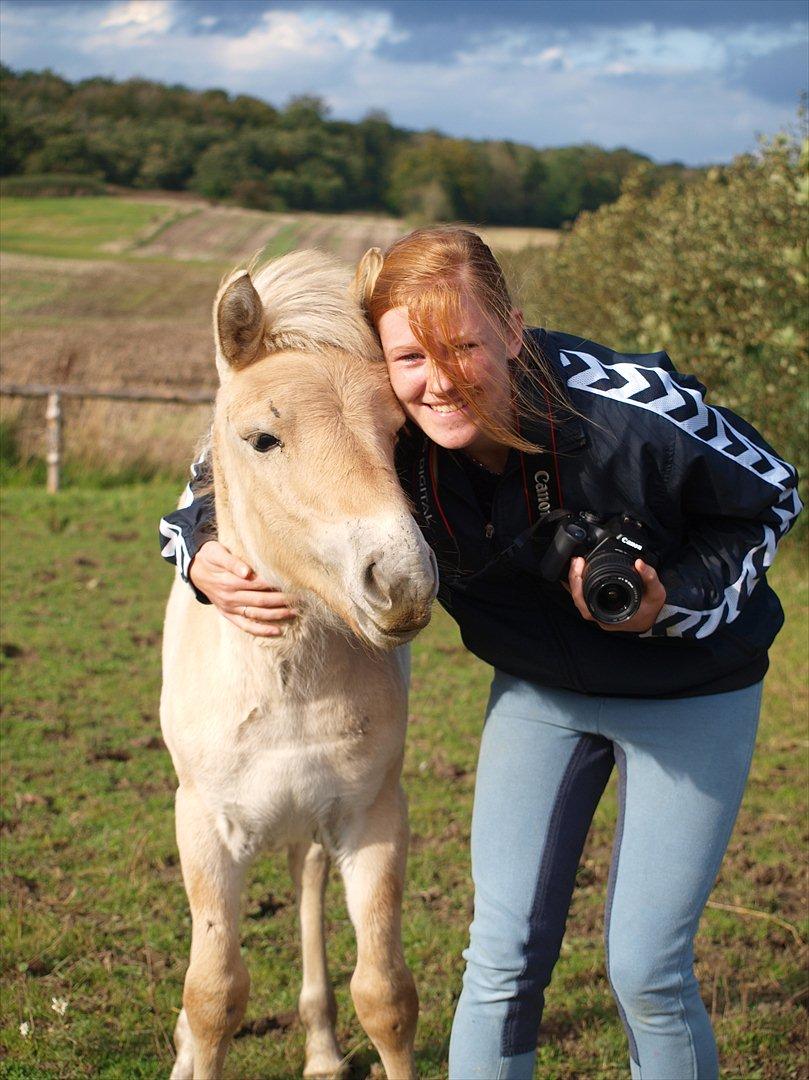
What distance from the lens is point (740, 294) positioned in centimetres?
868

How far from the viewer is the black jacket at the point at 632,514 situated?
2223 mm

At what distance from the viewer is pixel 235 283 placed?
2.21m

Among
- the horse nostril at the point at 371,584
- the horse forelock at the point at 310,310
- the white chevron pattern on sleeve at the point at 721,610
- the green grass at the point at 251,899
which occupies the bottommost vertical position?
the green grass at the point at 251,899

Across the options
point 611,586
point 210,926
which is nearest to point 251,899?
point 210,926

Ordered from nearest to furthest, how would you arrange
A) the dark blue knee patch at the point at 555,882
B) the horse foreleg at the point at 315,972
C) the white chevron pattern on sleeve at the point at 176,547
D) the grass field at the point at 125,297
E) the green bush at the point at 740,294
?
the dark blue knee patch at the point at 555,882
the white chevron pattern on sleeve at the point at 176,547
the horse foreleg at the point at 315,972
the green bush at the point at 740,294
the grass field at the point at 125,297

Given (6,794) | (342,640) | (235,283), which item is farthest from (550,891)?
(6,794)

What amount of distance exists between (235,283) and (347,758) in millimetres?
1194

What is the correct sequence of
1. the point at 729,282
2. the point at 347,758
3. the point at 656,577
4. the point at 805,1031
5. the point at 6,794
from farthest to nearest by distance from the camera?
1. the point at 729,282
2. the point at 6,794
3. the point at 805,1031
4. the point at 347,758
5. the point at 656,577

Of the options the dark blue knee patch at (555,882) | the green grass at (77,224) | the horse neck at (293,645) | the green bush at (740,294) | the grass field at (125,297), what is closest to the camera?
the dark blue knee patch at (555,882)

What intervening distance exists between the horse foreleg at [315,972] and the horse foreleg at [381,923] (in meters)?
0.45

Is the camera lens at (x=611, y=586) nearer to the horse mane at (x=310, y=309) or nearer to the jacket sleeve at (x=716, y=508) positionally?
the jacket sleeve at (x=716, y=508)

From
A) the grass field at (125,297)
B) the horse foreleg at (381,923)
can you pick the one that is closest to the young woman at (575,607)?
the horse foreleg at (381,923)

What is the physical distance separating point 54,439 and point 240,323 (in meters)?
9.76

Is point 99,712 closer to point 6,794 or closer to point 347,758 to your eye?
point 6,794
